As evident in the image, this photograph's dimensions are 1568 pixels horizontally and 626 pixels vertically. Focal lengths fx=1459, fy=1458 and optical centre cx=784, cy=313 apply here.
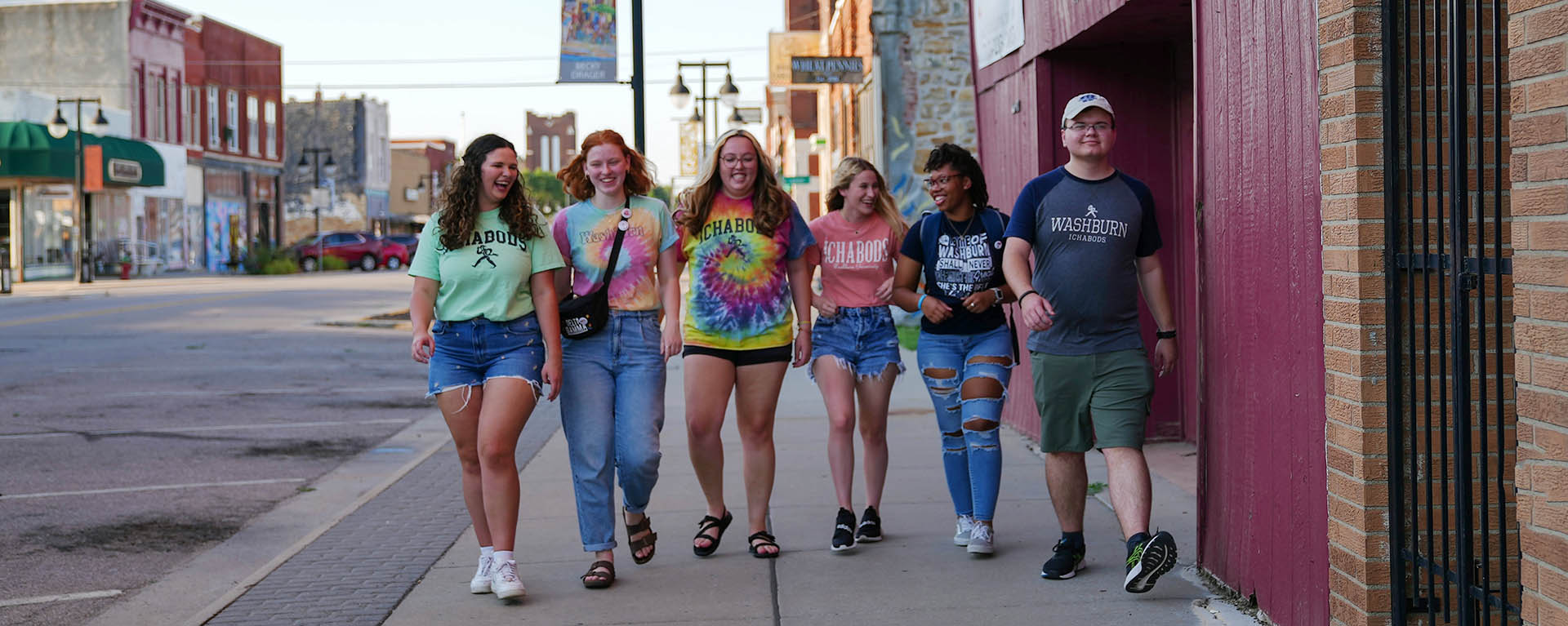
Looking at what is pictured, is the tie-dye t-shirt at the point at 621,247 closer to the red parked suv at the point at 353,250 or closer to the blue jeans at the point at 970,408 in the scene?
the blue jeans at the point at 970,408

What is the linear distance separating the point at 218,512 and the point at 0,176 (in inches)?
1468

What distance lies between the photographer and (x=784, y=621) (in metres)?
5.01

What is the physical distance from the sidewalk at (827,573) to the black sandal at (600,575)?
0.05 m

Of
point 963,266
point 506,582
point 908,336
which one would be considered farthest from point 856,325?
point 908,336

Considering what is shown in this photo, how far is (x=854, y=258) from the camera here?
6.19 meters

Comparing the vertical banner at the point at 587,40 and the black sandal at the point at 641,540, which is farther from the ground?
the vertical banner at the point at 587,40

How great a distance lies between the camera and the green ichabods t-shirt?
5.25 metres

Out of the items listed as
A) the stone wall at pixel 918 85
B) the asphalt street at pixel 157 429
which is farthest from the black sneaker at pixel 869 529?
the stone wall at pixel 918 85

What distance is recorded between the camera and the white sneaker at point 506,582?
5.32 metres

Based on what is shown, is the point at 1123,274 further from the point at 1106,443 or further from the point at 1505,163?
the point at 1505,163

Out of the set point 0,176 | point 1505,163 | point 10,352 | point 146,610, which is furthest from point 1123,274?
point 0,176

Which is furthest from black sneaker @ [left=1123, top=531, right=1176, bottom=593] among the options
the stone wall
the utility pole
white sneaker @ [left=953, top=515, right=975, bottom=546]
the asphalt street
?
the stone wall

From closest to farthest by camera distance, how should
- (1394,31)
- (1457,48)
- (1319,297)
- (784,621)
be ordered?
(1457,48) → (1394,31) → (1319,297) → (784,621)

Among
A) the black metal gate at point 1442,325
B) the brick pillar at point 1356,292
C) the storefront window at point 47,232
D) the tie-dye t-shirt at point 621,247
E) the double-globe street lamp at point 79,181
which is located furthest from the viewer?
the storefront window at point 47,232
